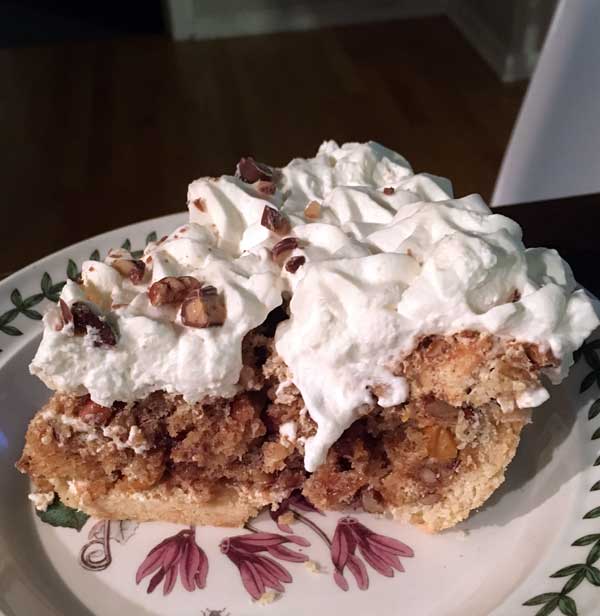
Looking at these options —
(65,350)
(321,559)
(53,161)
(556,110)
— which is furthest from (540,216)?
(53,161)

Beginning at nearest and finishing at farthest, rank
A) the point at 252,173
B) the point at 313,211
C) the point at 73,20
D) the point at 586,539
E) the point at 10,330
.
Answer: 1. the point at 586,539
2. the point at 313,211
3. the point at 252,173
4. the point at 10,330
5. the point at 73,20

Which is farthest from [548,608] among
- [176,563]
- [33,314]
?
[33,314]

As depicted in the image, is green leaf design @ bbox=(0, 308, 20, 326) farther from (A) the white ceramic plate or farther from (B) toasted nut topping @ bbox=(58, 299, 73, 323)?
(B) toasted nut topping @ bbox=(58, 299, 73, 323)

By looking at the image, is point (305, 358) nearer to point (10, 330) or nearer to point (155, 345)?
point (155, 345)

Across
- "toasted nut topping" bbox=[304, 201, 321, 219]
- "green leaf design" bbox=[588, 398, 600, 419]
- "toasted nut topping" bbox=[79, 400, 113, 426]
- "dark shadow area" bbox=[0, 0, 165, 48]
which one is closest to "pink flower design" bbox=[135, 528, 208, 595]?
"toasted nut topping" bbox=[79, 400, 113, 426]

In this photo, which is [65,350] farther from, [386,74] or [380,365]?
[386,74]

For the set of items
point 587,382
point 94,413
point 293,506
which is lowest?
point 293,506

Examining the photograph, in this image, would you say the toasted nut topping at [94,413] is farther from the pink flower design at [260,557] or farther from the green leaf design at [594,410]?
the green leaf design at [594,410]
